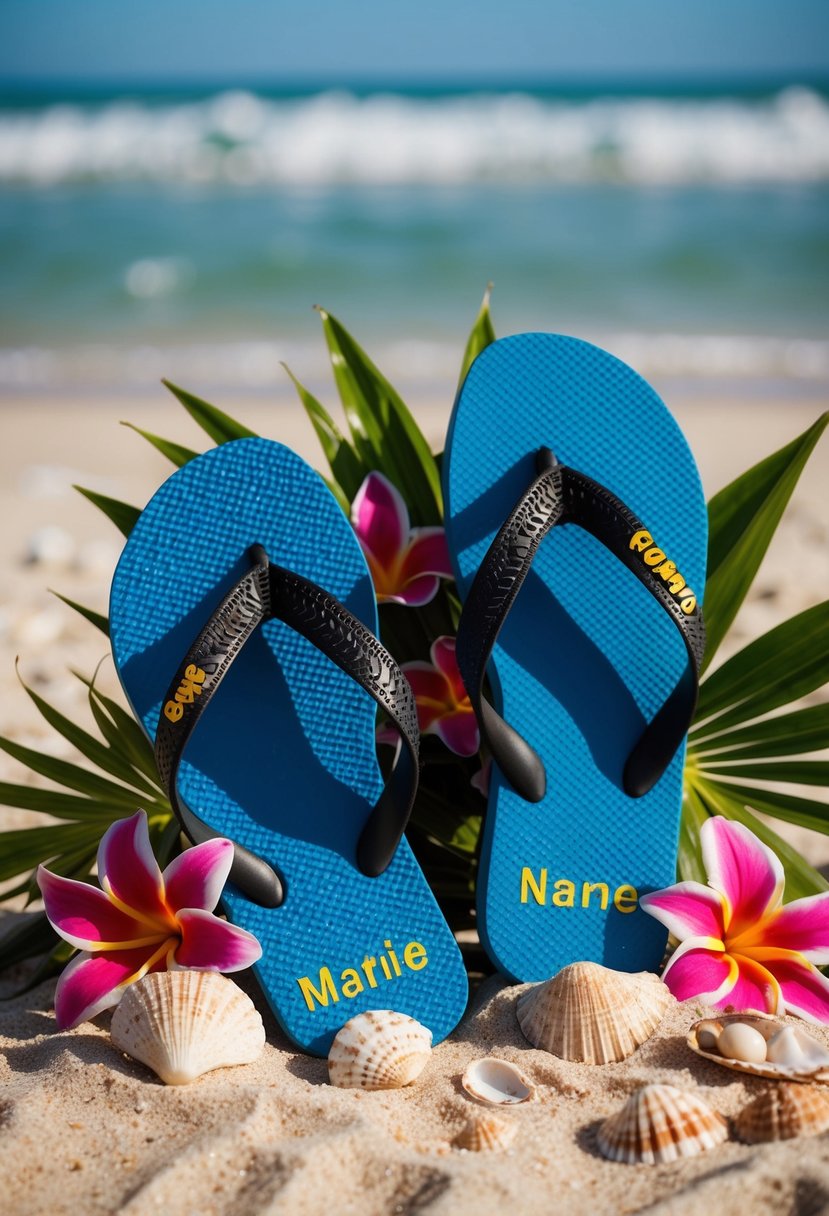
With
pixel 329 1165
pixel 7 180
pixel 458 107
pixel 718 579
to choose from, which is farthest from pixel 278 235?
pixel 329 1165

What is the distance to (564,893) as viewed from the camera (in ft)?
4.68

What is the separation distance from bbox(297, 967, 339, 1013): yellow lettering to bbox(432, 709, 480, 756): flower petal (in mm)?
313

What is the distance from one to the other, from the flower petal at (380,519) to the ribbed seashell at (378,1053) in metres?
0.58

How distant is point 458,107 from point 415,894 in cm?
1533

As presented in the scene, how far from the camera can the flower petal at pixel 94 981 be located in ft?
4.16

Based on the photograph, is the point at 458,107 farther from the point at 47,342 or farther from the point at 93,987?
the point at 93,987

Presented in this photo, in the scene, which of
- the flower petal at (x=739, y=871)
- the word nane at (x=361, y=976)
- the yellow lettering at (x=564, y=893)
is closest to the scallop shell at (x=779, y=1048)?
the flower petal at (x=739, y=871)

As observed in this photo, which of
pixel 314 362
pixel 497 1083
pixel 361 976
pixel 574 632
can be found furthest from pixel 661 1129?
pixel 314 362

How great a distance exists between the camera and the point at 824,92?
51.9ft

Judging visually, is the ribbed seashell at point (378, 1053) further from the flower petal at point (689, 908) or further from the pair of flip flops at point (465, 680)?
the flower petal at point (689, 908)

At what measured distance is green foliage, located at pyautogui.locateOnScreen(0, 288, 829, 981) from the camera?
Answer: 1534 millimetres

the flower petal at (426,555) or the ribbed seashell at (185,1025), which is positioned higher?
the flower petal at (426,555)

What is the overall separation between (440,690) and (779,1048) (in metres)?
0.59

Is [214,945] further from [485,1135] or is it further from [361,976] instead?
[485,1135]
